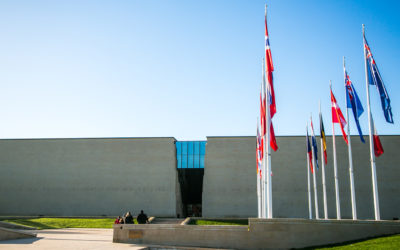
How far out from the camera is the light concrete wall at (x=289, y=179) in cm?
3678

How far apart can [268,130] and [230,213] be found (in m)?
23.3

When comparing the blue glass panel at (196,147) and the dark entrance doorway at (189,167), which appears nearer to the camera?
the dark entrance doorway at (189,167)

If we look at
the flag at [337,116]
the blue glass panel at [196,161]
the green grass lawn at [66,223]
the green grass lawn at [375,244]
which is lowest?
the green grass lawn at [66,223]

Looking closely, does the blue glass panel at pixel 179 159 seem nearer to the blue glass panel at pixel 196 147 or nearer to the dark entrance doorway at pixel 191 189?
the dark entrance doorway at pixel 191 189

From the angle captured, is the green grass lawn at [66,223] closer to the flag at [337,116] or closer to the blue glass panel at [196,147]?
the blue glass panel at [196,147]

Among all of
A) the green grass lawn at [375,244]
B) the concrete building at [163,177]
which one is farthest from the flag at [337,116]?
the concrete building at [163,177]

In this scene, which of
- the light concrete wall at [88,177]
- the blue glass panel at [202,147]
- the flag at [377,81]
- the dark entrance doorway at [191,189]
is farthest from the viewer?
the dark entrance doorway at [191,189]

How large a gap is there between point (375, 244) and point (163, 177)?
28.4m

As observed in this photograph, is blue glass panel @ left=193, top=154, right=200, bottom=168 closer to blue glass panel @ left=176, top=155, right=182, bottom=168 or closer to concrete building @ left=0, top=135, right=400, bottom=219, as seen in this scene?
concrete building @ left=0, top=135, right=400, bottom=219

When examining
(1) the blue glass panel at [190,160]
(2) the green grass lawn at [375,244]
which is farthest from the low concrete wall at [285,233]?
(1) the blue glass panel at [190,160]

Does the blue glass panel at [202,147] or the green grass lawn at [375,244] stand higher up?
the blue glass panel at [202,147]

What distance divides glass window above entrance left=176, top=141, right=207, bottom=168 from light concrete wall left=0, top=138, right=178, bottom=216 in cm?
77

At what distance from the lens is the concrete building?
1475 inches

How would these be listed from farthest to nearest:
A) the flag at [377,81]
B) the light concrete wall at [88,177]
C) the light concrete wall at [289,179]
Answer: the light concrete wall at [88,177] → the light concrete wall at [289,179] → the flag at [377,81]
